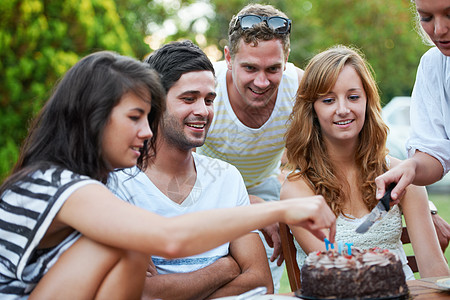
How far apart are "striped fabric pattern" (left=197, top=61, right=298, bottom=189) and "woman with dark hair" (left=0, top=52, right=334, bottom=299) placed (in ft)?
5.82

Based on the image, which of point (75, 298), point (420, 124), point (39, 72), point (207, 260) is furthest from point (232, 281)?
point (39, 72)

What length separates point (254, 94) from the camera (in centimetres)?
446

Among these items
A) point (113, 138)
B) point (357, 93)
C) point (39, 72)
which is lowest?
point (113, 138)

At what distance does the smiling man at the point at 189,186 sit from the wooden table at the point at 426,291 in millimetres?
973

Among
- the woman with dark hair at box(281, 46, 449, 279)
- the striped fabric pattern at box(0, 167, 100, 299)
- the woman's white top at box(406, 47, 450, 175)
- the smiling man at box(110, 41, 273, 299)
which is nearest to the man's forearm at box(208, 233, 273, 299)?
the smiling man at box(110, 41, 273, 299)

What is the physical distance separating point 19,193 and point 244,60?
237cm

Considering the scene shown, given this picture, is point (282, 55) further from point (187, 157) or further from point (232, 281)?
point (232, 281)

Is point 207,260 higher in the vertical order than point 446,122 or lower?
lower

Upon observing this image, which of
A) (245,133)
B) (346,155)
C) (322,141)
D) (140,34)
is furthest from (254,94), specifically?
(140,34)

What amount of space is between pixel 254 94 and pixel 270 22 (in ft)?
1.84

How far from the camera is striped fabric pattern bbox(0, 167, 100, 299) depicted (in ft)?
7.86

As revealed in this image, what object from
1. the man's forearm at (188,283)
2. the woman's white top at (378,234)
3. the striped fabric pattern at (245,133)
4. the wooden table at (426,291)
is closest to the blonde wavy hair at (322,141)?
the woman's white top at (378,234)

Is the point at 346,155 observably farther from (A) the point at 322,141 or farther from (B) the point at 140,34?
(B) the point at 140,34

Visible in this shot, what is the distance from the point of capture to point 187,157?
150 inches
